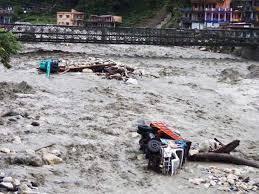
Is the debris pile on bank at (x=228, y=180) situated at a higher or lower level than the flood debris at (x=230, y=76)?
higher

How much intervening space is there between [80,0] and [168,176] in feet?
330

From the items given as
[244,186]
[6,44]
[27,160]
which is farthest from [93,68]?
[244,186]

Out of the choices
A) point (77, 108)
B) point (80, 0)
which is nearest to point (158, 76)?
point (77, 108)

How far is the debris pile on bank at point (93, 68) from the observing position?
37594 mm

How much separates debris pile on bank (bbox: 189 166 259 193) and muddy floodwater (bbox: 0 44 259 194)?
0.77 feet

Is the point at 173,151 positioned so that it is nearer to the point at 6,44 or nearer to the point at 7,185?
the point at 7,185

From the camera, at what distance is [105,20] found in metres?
97.1

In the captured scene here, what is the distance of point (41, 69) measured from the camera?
38.5 m

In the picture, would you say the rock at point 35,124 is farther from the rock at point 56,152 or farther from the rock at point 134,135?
the rock at point 134,135

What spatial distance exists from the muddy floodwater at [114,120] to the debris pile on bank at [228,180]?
23 cm

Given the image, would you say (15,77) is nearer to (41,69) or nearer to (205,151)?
(41,69)

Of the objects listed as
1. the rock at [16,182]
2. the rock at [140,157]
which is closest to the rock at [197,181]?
the rock at [140,157]

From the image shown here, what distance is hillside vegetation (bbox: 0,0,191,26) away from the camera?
10400 cm

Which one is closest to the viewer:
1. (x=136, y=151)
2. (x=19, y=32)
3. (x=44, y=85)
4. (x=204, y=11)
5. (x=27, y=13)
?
(x=136, y=151)
